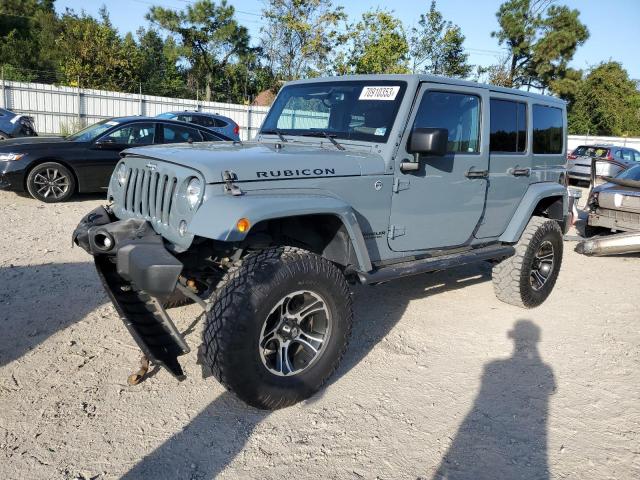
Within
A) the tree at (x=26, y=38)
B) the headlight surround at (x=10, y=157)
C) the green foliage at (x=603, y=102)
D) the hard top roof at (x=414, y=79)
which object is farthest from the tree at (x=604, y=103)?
the headlight surround at (x=10, y=157)

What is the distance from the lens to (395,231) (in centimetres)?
384

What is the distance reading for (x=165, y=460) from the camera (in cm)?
267

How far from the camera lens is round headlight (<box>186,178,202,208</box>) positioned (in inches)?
117

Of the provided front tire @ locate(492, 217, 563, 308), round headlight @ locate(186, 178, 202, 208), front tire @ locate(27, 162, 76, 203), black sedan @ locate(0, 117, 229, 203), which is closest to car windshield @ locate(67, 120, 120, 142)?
black sedan @ locate(0, 117, 229, 203)

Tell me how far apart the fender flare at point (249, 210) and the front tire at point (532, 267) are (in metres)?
2.48

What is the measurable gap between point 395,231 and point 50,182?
272 inches

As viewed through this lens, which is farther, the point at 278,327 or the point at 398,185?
the point at 398,185

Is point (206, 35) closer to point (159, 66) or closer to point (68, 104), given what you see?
point (159, 66)

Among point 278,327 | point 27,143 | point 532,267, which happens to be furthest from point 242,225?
point 27,143

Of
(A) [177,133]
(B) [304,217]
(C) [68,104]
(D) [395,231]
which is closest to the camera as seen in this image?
(B) [304,217]

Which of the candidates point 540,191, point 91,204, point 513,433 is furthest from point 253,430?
point 91,204

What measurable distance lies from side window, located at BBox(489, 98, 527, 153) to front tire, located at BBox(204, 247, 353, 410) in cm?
229

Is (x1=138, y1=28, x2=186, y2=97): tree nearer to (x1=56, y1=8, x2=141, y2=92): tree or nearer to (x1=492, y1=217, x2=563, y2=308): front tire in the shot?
(x1=56, y1=8, x2=141, y2=92): tree

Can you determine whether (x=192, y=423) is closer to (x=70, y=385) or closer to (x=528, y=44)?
(x=70, y=385)
